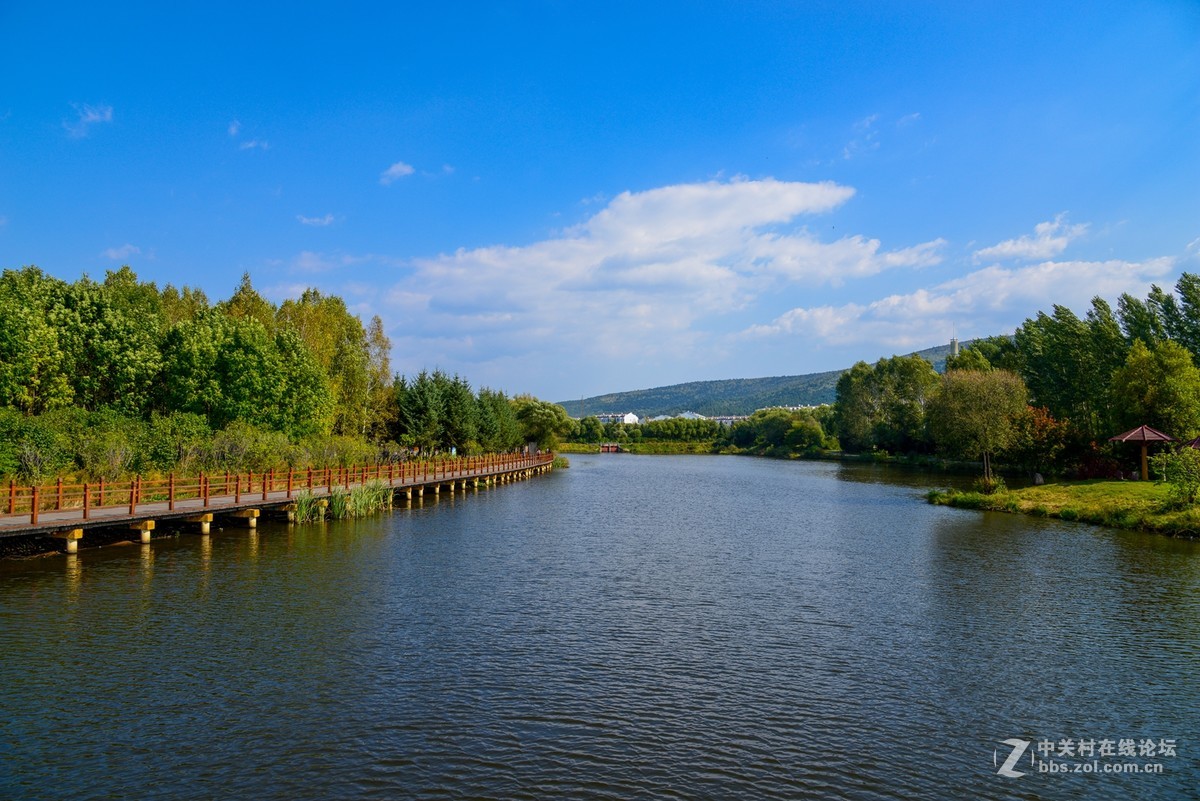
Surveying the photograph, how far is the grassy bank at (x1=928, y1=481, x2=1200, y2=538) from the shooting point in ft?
97.3

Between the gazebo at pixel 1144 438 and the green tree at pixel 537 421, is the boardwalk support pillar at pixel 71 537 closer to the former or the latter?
the gazebo at pixel 1144 438

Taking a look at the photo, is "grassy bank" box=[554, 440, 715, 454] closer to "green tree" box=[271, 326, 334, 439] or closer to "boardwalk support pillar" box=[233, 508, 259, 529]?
"green tree" box=[271, 326, 334, 439]

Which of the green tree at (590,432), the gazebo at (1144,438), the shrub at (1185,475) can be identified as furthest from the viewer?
the green tree at (590,432)

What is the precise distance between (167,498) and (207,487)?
309 cm

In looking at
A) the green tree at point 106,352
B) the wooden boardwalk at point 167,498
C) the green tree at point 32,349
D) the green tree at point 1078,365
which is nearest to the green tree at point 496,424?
the wooden boardwalk at point 167,498

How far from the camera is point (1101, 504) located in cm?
3491

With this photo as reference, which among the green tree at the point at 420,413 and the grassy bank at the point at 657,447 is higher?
the green tree at the point at 420,413

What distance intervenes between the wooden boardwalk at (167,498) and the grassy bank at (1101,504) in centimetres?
3278

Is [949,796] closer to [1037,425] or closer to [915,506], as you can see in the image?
[915,506]

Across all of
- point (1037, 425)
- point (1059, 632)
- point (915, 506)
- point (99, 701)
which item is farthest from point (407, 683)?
point (1037, 425)

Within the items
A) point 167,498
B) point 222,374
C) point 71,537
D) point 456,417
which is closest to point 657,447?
point 456,417

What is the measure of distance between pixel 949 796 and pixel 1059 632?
9.03m

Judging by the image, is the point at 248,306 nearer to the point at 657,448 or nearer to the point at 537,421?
the point at 537,421

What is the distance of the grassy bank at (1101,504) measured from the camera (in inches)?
1168
